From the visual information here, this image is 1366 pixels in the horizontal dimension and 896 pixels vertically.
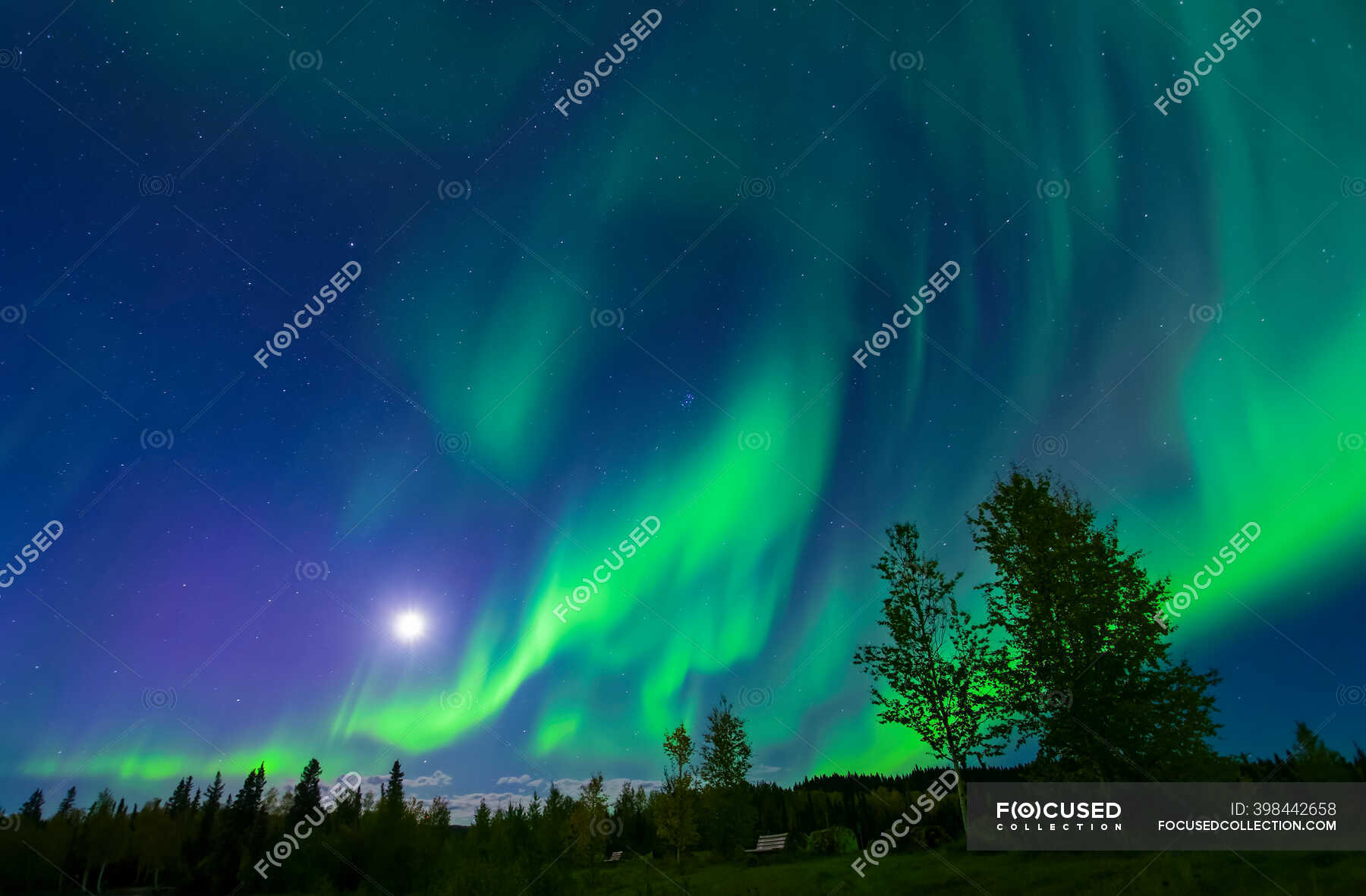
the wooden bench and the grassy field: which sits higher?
the wooden bench

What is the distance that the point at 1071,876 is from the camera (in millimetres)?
20094

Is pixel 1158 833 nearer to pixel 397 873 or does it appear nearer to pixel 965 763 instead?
pixel 965 763

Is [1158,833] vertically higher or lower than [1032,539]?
lower

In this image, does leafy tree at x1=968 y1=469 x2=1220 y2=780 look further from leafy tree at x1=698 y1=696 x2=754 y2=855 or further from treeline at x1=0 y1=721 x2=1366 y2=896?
leafy tree at x1=698 y1=696 x2=754 y2=855

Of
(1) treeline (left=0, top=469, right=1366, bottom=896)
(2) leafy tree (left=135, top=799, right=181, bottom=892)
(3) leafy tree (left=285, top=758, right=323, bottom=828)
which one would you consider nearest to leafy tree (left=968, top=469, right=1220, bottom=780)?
(1) treeline (left=0, top=469, right=1366, bottom=896)

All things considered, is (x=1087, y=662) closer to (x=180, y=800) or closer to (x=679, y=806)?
(x=679, y=806)

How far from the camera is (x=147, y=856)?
69750 mm

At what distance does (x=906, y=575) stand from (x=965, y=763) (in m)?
8.76

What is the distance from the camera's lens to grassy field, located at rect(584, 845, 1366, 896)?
1636 cm

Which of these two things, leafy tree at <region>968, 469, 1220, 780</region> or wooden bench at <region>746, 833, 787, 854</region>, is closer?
leafy tree at <region>968, 469, 1220, 780</region>

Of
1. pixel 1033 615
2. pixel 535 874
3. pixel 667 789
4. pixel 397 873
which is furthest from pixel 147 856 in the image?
pixel 1033 615

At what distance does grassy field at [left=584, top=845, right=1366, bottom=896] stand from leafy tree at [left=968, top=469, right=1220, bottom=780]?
136 inches

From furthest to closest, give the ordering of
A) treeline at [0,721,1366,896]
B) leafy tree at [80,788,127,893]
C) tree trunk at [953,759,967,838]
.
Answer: leafy tree at [80,788,127,893]
tree trunk at [953,759,967,838]
treeline at [0,721,1366,896]

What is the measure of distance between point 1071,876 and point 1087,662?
27.1 ft
